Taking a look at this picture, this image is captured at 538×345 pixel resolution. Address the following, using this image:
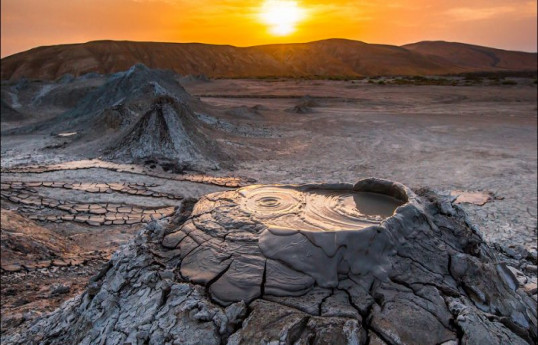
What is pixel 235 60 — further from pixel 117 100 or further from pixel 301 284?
pixel 301 284

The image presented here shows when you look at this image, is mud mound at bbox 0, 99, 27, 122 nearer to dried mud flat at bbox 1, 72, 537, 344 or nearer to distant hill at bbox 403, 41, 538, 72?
dried mud flat at bbox 1, 72, 537, 344

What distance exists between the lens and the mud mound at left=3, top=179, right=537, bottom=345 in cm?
205

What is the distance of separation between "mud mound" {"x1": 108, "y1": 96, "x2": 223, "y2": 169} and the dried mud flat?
15.6 inches

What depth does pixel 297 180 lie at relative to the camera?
7582 mm

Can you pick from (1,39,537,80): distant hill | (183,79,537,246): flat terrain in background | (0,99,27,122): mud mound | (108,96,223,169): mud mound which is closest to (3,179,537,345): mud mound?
(183,79,537,246): flat terrain in background

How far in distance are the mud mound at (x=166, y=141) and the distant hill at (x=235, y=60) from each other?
3375cm

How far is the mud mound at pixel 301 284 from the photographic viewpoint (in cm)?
205

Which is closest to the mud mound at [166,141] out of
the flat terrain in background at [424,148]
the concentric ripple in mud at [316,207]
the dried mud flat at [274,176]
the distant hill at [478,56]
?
the dried mud flat at [274,176]

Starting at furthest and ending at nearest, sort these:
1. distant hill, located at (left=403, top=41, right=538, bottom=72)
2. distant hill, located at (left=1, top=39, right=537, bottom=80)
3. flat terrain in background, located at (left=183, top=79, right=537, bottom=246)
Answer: distant hill, located at (left=403, top=41, right=538, bottom=72), distant hill, located at (left=1, top=39, right=537, bottom=80), flat terrain in background, located at (left=183, top=79, right=537, bottom=246)

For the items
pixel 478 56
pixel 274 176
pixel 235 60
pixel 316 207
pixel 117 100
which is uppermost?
pixel 478 56

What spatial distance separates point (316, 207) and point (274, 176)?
4905 mm

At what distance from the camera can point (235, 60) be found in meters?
56.1

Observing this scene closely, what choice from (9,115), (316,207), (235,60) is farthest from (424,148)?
(235,60)

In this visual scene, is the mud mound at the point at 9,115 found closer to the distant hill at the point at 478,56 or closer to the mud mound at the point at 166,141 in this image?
the mud mound at the point at 166,141
